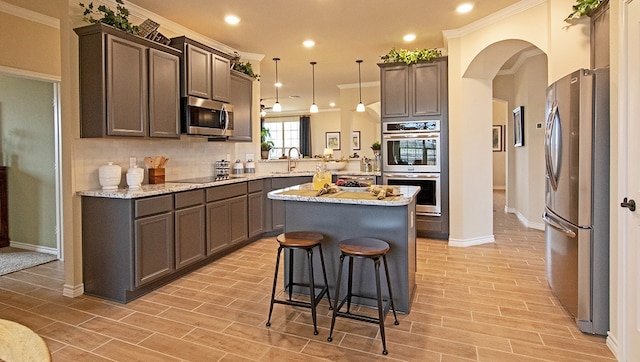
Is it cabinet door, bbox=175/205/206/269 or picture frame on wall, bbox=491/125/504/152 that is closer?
cabinet door, bbox=175/205/206/269

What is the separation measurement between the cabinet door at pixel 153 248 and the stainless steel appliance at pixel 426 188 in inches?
126

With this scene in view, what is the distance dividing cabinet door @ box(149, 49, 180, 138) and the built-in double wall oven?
2.89 metres

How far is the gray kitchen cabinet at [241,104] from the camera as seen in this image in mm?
5102

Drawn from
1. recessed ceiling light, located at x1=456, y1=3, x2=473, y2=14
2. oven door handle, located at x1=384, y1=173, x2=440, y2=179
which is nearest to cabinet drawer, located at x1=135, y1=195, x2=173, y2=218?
oven door handle, located at x1=384, y1=173, x2=440, y2=179

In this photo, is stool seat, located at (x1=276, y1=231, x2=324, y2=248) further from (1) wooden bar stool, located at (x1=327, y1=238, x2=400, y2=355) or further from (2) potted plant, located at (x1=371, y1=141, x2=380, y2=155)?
(2) potted plant, located at (x1=371, y1=141, x2=380, y2=155)

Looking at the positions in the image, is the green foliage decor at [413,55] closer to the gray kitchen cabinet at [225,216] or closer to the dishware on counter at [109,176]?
the gray kitchen cabinet at [225,216]

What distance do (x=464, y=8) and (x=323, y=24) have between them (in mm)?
1606

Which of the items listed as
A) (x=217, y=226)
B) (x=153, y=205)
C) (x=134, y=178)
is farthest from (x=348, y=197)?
(x=134, y=178)

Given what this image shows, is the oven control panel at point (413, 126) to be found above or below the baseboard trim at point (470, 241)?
above

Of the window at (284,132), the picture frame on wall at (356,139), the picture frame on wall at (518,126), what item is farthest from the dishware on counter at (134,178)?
the window at (284,132)

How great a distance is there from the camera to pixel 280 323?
275 cm

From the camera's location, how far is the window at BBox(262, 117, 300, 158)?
13961mm

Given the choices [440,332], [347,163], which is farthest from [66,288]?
[347,163]

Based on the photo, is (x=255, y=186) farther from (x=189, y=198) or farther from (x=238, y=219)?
(x=189, y=198)
